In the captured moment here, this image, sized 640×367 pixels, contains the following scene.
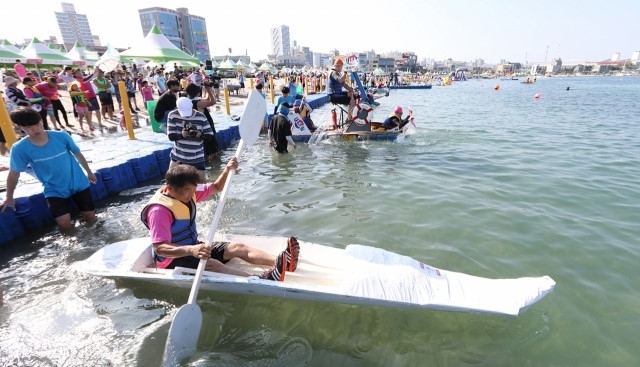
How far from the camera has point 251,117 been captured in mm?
4781

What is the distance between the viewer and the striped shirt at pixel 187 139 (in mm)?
5195

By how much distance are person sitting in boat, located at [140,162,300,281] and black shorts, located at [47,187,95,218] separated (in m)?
2.27

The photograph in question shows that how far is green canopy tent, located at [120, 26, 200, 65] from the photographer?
587 inches

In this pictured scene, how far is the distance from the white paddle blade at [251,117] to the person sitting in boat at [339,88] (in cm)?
628

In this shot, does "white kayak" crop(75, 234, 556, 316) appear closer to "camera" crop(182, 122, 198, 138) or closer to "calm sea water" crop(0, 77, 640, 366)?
"calm sea water" crop(0, 77, 640, 366)

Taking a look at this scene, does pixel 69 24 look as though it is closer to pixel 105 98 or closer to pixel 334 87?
pixel 105 98

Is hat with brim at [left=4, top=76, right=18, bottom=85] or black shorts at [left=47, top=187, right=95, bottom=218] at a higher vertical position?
hat with brim at [left=4, top=76, right=18, bottom=85]

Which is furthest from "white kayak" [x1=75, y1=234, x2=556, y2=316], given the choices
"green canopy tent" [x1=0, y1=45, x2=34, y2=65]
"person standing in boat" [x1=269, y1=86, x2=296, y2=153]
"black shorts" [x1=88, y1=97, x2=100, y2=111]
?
"green canopy tent" [x1=0, y1=45, x2=34, y2=65]

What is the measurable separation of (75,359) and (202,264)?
4.68 ft

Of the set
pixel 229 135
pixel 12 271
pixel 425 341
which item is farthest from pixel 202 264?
pixel 229 135

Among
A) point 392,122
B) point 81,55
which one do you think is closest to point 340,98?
point 392,122

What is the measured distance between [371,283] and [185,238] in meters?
1.97

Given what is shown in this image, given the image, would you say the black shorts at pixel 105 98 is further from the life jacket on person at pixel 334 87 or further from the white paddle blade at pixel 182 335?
the white paddle blade at pixel 182 335

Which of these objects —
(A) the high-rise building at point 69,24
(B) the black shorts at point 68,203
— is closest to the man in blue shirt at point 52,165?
(B) the black shorts at point 68,203
